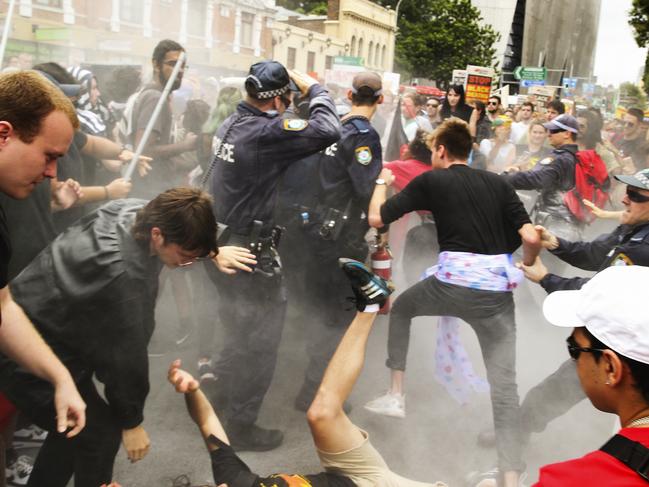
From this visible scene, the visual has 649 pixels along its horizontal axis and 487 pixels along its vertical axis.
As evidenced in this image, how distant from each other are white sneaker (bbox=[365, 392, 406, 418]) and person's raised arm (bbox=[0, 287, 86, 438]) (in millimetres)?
1791

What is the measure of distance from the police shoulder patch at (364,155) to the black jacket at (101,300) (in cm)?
145

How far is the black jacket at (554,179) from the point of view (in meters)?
4.36

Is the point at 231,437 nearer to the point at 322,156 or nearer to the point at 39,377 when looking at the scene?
the point at 39,377

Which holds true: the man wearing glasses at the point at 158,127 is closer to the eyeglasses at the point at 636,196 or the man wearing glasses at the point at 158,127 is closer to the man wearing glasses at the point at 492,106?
the eyeglasses at the point at 636,196

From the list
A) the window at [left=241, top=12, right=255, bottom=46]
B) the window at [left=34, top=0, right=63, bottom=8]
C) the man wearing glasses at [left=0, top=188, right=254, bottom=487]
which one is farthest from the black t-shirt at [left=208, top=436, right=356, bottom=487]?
the window at [left=241, top=12, right=255, bottom=46]

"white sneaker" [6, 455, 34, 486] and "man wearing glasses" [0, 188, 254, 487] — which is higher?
"man wearing glasses" [0, 188, 254, 487]

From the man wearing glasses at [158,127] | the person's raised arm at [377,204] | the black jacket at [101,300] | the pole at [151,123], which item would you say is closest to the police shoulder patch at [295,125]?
the person's raised arm at [377,204]

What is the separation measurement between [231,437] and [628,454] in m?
2.23

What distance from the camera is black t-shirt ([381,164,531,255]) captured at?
298cm

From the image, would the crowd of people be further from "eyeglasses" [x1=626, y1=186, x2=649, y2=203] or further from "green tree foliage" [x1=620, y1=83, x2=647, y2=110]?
"green tree foliage" [x1=620, y1=83, x2=647, y2=110]

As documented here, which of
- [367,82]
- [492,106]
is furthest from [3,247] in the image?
[492,106]

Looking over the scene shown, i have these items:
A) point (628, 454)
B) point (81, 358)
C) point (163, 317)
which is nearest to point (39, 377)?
point (81, 358)

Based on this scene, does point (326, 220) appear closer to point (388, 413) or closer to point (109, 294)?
point (388, 413)

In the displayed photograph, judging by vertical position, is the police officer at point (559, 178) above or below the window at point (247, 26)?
below
